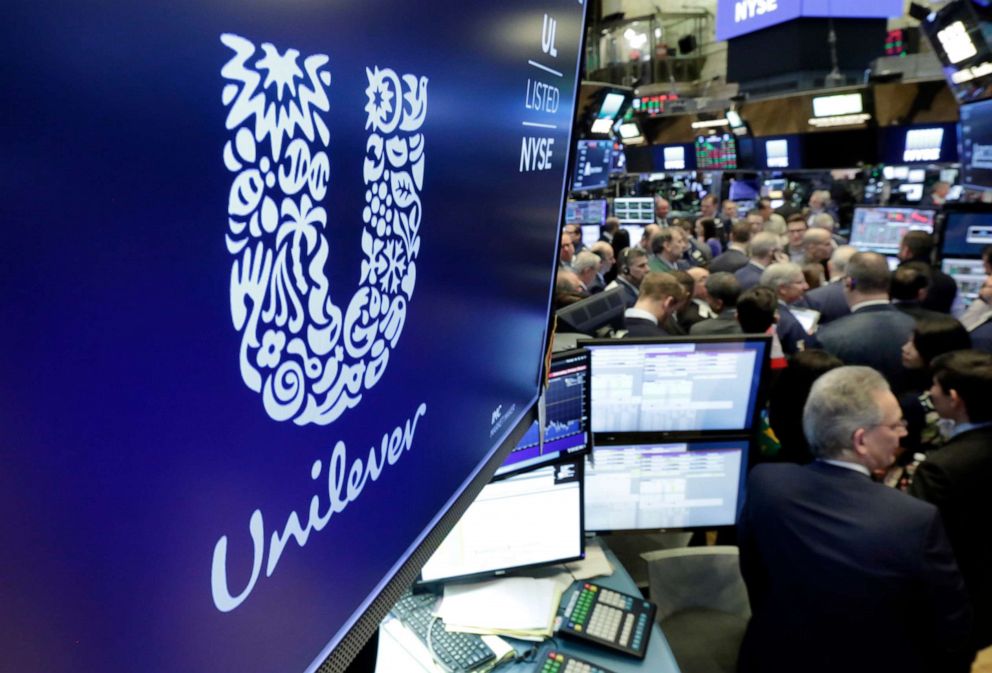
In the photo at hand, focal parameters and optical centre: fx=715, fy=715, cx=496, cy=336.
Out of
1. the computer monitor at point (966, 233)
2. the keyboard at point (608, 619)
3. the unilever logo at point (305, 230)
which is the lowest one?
the keyboard at point (608, 619)

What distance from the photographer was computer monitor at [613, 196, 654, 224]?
10539 mm

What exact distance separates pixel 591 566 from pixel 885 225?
653cm

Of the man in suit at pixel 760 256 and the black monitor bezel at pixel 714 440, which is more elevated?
the man in suit at pixel 760 256

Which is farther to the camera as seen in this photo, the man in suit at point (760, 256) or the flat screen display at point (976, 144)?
the man in suit at point (760, 256)

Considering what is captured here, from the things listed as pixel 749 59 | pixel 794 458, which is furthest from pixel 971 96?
pixel 749 59

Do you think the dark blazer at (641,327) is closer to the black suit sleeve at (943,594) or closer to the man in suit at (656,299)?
the man in suit at (656,299)

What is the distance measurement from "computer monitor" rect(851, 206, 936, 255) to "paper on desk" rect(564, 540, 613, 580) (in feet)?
19.8

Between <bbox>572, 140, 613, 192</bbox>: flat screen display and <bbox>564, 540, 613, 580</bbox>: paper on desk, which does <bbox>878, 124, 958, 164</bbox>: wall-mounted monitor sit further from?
<bbox>564, 540, 613, 580</bbox>: paper on desk

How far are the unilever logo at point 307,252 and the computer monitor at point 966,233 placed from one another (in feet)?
20.1

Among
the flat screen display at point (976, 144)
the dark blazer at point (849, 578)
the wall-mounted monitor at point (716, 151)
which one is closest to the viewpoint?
the dark blazer at point (849, 578)

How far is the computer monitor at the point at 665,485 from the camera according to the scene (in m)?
2.39

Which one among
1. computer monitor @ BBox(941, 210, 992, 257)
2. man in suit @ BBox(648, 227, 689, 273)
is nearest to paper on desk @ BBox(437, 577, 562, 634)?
man in suit @ BBox(648, 227, 689, 273)

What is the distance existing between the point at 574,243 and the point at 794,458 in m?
6.03

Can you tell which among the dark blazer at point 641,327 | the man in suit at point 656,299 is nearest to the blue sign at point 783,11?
the man in suit at point 656,299
